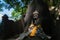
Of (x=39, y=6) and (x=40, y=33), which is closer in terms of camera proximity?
(x=40, y=33)

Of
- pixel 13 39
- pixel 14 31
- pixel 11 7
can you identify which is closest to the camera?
pixel 13 39

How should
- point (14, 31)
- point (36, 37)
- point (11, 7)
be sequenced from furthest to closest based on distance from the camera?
point (11, 7)
point (14, 31)
point (36, 37)

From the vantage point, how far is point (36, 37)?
8.44 meters

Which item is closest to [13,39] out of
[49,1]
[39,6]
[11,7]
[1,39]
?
[1,39]

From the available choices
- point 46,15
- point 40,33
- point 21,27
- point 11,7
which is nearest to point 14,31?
point 21,27

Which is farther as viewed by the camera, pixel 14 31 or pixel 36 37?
pixel 14 31

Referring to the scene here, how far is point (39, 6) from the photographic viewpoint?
1112 centimetres

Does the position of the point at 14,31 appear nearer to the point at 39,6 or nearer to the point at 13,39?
the point at 13,39

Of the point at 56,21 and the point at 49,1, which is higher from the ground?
the point at 49,1

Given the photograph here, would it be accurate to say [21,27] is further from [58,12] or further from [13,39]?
[58,12]

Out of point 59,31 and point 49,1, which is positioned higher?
point 49,1

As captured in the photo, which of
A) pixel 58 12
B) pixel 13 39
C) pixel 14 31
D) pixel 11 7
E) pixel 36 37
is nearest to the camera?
pixel 36 37

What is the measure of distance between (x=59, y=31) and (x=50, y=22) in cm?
63

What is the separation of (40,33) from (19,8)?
8675mm
